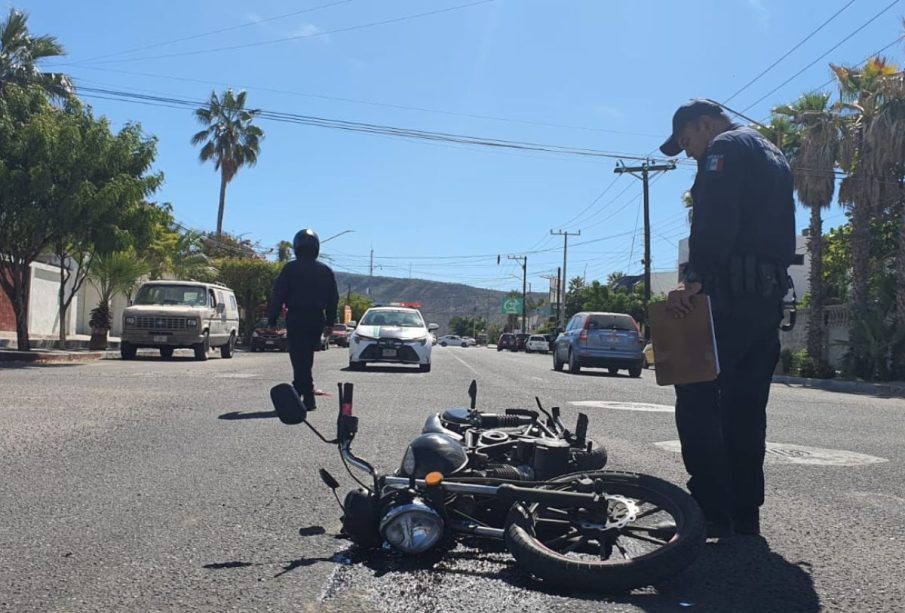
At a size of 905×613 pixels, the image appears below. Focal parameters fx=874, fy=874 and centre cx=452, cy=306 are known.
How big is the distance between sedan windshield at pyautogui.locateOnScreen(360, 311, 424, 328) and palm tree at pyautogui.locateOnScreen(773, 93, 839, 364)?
45.6 ft

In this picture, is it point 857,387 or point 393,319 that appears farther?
point 857,387

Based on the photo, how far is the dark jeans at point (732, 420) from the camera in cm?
381

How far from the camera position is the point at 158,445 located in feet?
21.5

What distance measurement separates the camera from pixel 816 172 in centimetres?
2689

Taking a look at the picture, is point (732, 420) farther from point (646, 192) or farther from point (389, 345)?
point (646, 192)

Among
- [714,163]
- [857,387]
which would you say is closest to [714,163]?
[714,163]

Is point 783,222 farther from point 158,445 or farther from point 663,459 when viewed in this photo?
point 158,445

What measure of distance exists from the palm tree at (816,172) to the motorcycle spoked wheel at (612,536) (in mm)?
24882

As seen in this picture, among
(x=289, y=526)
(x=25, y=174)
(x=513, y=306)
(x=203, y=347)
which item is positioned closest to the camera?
(x=289, y=526)

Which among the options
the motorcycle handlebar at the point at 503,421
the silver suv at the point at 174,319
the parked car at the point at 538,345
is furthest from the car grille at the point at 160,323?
the parked car at the point at 538,345

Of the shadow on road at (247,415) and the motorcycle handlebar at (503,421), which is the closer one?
the motorcycle handlebar at (503,421)

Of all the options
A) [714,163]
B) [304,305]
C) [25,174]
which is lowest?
[304,305]

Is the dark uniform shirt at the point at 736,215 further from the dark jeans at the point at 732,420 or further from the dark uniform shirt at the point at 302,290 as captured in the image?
the dark uniform shirt at the point at 302,290

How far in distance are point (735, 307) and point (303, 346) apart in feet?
19.1
